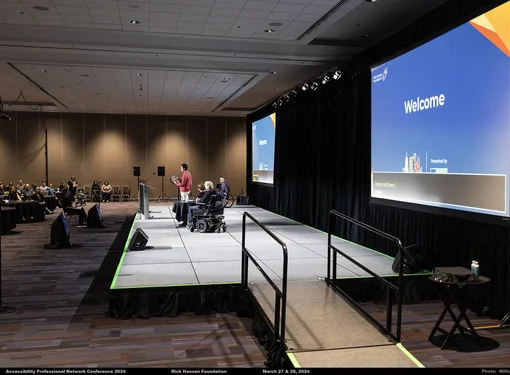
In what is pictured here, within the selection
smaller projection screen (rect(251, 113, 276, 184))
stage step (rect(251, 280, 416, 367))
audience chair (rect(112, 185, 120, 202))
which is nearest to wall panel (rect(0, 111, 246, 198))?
audience chair (rect(112, 185, 120, 202))

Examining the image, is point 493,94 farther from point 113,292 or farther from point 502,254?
point 113,292

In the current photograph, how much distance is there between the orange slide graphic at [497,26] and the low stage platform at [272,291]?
2.78 meters

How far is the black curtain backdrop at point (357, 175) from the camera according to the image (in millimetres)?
5035

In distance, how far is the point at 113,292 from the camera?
15.6 feet

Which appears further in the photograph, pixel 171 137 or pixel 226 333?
pixel 171 137

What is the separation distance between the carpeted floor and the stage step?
1.17ft

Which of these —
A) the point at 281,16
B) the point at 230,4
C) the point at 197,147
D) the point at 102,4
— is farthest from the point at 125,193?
the point at 230,4

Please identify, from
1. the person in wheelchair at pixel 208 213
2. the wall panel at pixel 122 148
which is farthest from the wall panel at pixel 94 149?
the person in wheelchair at pixel 208 213

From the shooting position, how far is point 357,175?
27.2 feet

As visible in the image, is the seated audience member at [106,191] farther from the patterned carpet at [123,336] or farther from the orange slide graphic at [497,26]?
the orange slide graphic at [497,26]

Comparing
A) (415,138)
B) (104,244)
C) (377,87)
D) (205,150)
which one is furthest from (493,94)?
(205,150)

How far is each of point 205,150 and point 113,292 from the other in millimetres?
16621

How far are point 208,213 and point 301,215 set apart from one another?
2.90 metres

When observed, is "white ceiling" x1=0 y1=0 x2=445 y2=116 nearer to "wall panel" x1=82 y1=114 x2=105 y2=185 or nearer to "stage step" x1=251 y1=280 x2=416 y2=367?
"stage step" x1=251 y1=280 x2=416 y2=367
